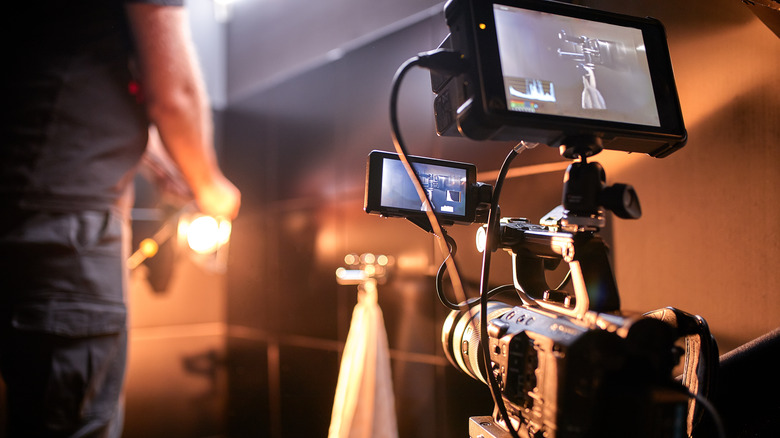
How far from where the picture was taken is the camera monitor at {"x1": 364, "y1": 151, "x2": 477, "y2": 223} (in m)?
0.67

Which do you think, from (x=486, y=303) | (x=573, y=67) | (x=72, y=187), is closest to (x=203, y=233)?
(x=72, y=187)

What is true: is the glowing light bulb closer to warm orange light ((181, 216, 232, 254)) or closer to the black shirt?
warm orange light ((181, 216, 232, 254))

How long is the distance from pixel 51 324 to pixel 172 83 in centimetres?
53

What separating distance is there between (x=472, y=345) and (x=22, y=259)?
799mm

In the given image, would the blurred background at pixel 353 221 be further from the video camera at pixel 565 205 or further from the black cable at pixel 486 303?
the black cable at pixel 486 303

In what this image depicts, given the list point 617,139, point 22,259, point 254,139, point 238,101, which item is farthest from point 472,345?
point 238,101

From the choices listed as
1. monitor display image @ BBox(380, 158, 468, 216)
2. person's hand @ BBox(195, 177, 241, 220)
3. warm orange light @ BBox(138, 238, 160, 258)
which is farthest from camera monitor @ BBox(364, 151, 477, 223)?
warm orange light @ BBox(138, 238, 160, 258)

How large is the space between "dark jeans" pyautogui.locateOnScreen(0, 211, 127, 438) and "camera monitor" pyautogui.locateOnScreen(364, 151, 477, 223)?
570 millimetres

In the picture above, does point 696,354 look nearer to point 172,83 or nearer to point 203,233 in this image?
point 172,83

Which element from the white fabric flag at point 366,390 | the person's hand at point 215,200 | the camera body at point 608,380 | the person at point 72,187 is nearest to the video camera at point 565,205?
the camera body at point 608,380

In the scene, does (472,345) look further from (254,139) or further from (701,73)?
(254,139)

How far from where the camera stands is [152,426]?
84.7 inches

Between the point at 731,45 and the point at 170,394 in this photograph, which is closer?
the point at 731,45

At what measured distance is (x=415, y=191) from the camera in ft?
2.28
